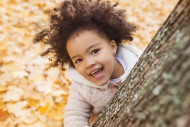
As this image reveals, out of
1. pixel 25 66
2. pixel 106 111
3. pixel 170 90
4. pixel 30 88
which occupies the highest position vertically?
pixel 25 66

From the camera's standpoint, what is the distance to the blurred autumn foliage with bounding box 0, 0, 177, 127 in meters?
1.87

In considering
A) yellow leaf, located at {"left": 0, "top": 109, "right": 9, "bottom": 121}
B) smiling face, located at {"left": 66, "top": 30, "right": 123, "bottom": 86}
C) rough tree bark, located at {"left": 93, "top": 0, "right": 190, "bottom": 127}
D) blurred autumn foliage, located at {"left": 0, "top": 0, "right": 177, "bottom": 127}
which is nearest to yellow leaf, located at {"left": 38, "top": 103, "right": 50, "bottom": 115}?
blurred autumn foliage, located at {"left": 0, "top": 0, "right": 177, "bottom": 127}

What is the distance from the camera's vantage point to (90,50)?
4.25ft

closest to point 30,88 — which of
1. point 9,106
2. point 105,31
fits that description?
point 9,106

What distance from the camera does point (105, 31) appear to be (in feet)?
4.84

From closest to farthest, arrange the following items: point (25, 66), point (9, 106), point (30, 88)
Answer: point (9, 106), point (30, 88), point (25, 66)

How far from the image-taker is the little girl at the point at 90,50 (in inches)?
52.0

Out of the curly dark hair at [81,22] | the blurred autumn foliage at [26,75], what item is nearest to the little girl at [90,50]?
the curly dark hair at [81,22]

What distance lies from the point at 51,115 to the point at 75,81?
→ 1.59 feet

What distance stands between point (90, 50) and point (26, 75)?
1.00 metres

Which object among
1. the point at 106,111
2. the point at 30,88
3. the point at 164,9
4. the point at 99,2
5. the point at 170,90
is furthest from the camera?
the point at 164,9

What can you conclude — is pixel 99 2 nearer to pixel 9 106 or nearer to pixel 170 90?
pixel 9 106

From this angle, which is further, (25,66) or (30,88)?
(25,66)

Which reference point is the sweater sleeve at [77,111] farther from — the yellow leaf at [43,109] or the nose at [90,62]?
the yellow leaf at [43,109]
